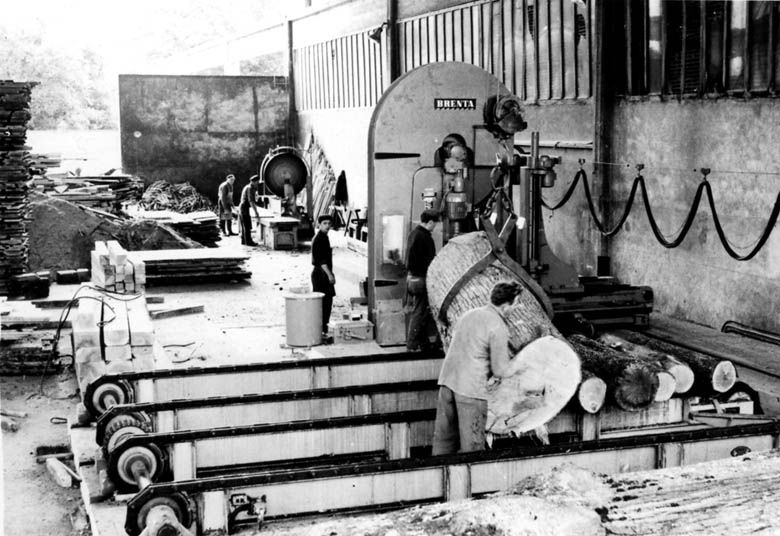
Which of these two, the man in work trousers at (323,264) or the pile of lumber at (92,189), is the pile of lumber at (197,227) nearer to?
the pile of lumber at (92,189)

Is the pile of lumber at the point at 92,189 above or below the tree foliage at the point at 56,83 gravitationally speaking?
below

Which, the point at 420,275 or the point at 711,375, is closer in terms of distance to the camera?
the point at 711,375

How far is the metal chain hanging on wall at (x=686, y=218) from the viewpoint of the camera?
29.3 feet

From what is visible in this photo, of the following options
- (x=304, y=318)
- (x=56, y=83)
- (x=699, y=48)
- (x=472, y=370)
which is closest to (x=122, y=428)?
(x=472, y=370)

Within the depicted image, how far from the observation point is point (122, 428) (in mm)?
6277

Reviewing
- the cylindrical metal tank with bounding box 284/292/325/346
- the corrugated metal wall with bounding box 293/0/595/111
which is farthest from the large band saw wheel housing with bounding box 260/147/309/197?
the cylindrical metal tank with bounding box 284/292/325/346

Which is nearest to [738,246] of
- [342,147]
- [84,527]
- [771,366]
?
[771,366]

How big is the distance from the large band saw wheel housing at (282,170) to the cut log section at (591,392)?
12.9m

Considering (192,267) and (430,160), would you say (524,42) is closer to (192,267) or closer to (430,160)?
(430,160)

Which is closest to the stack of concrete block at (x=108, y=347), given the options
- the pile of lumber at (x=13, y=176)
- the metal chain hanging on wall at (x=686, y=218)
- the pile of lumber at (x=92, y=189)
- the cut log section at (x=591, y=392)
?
the cut log section at (x=591, y=392)

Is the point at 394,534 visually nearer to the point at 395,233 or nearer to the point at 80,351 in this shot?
the point at 80,351

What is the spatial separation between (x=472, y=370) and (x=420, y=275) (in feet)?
10.6

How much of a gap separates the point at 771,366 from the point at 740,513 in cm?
430

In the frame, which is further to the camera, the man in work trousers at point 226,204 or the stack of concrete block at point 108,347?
the man in work trousers at point 226,204
